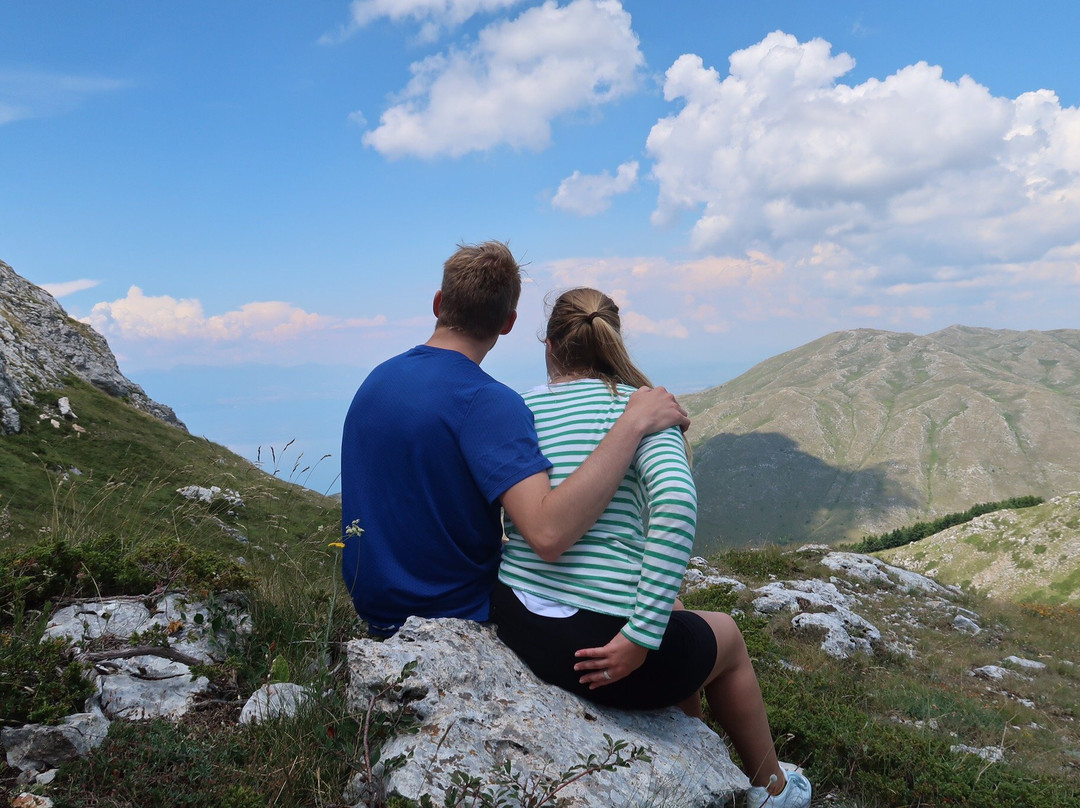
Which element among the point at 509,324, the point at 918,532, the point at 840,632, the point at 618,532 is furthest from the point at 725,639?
the point at 918,532

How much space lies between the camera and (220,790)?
273 cm

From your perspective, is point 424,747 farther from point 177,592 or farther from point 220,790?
point 177,592

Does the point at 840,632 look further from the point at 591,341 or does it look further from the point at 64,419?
the point at 64,419

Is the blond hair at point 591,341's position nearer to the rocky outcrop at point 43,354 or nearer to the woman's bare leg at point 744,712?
the woman's bare leg at point 744,712

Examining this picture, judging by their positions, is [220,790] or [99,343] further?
[99,343]

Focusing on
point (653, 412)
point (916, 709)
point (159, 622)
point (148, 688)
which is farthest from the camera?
point (916, 709)

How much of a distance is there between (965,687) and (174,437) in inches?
1554

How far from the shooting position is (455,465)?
3.27 meters

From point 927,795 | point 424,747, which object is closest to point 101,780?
point 424,747

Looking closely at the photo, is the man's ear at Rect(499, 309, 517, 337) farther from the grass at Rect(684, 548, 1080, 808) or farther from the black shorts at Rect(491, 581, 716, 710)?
the grass at Rect(684, 548, 1080, 808)

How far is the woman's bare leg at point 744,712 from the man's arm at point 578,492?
1128mm

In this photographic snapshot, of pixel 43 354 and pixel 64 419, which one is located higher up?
pixel 43 354

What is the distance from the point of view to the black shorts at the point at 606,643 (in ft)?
10.3

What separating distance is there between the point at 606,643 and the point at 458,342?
171cm
